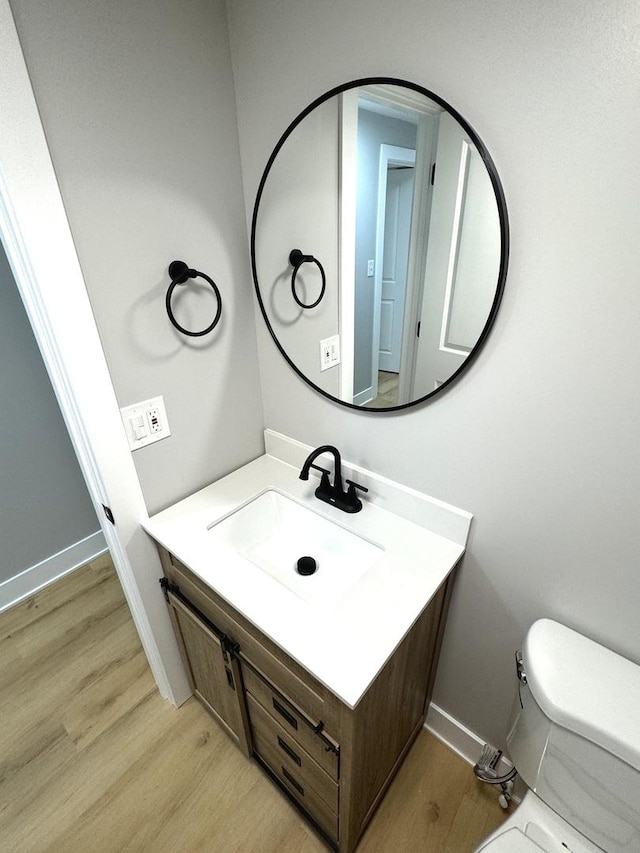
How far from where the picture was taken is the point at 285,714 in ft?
3.41

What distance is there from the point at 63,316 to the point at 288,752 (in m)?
1.32

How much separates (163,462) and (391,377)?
0.76 m

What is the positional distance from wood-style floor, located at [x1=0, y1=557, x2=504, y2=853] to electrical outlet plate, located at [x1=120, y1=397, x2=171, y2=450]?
1.16 m

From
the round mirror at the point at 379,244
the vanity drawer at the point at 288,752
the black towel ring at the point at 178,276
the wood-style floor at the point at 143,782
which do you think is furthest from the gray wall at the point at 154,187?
the wood-style floor at the point at 143,782

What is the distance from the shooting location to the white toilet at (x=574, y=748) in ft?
2.65

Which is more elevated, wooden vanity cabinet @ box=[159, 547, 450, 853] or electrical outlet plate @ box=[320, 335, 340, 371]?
electrical outlet plate @ box=[320, 335, 340, 371]

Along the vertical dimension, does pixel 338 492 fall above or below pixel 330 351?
below

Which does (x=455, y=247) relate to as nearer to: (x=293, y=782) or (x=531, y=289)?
(x=531, y=289)

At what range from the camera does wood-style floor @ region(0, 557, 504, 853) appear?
1230 millimetres

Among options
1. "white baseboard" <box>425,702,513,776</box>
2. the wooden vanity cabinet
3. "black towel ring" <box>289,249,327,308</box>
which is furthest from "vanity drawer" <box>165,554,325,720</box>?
"black towel ring" <box>289,249,327,308</box>

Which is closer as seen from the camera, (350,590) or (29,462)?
(350,590)

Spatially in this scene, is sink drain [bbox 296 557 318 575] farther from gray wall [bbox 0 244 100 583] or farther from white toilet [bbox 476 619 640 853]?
gray wall [bbox 0 244 100 583]

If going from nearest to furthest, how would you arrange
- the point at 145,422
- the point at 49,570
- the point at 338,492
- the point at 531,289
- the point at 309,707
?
the point at 531,289, the point at 309,707, the point at 145,422, the point at 338,492, the point at 49,570

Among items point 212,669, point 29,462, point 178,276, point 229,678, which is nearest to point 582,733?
point 229,678
